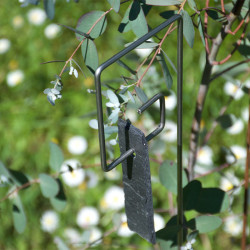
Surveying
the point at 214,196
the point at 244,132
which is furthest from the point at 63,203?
the point at 244,132

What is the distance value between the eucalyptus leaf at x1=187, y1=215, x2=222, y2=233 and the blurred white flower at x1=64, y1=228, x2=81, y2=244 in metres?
0.75

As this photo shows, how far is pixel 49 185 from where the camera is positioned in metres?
0.97

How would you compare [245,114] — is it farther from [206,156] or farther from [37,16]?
[37,16]

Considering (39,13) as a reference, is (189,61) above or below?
below

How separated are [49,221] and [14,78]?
74 centimetres

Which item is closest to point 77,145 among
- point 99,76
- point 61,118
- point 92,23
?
point 61,118

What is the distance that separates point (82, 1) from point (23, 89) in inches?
21.1

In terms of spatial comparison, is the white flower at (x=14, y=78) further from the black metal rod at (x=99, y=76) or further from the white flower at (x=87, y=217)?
the black metal rod at (x=99, y=76)

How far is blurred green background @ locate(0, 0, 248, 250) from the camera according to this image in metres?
1.59

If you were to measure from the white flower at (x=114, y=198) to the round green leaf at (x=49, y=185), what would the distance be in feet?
2.11

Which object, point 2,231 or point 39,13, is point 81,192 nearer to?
point 2,231

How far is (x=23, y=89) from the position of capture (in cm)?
198

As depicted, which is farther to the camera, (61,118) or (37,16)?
(37,16)

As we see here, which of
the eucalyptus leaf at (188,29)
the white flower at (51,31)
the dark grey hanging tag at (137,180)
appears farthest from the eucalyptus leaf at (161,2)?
the white flower at (51,31)
